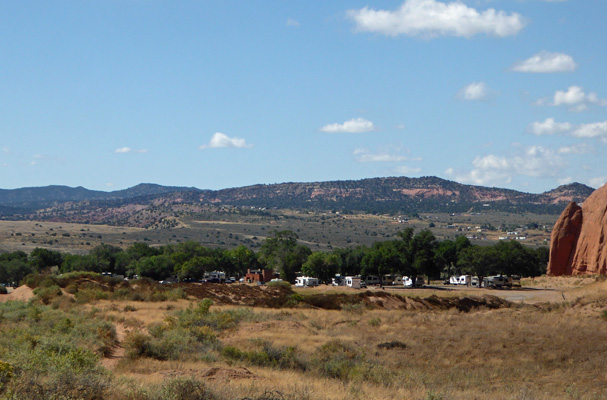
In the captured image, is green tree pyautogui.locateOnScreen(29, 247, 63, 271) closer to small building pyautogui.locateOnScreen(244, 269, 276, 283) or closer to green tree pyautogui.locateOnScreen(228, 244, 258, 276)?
green tree pyautogui.locateOnScreen(228, 244, 258, 276)

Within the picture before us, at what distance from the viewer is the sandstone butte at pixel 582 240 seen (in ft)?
208

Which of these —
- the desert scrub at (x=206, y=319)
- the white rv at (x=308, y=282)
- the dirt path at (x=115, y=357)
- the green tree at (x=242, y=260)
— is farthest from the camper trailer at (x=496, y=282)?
the dirt path at (x=115, y=357)

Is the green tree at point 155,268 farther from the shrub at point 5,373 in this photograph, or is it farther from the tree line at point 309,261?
the shrub at point 5,373

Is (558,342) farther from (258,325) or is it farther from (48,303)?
(48,303)

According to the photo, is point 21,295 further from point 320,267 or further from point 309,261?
point 320,267

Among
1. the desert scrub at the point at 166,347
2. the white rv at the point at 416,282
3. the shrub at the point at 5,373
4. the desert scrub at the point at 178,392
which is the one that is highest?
the shrub at the point at 5,373

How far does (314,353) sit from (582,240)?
175 feet

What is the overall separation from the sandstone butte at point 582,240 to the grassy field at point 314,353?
27628 millimetres

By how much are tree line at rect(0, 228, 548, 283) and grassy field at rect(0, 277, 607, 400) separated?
1494 inches

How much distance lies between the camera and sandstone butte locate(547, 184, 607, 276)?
208ft

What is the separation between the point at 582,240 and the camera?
220ft

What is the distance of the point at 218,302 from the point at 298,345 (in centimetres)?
1973

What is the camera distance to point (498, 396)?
52.8ft

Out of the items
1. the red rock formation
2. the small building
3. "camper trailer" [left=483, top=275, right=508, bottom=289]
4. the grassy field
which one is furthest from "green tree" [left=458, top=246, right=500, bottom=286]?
the grassy field
